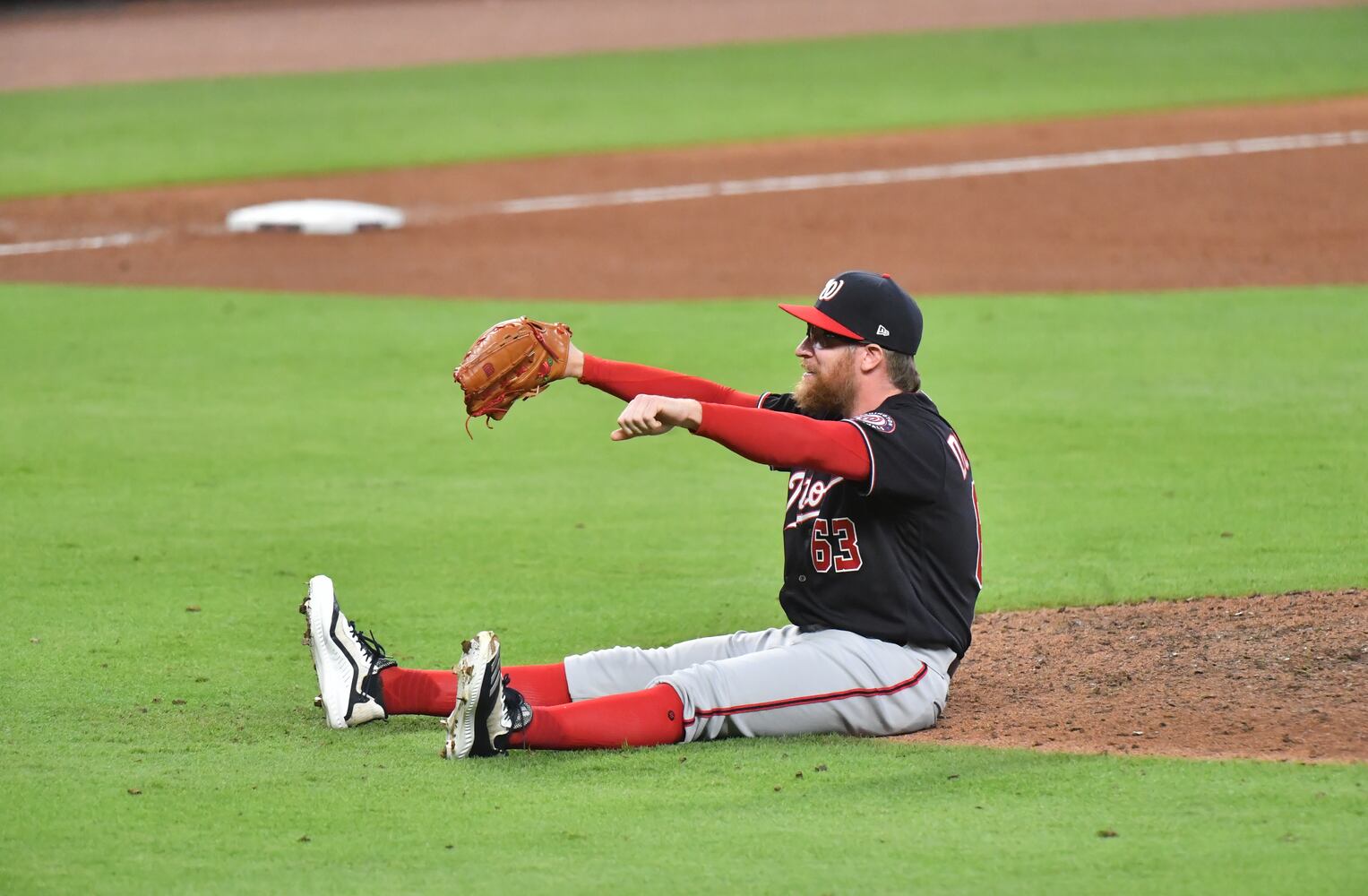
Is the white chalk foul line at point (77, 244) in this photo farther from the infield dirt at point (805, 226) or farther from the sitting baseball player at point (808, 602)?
the sitting baseball player at point (808, 602)

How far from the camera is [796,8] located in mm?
29547

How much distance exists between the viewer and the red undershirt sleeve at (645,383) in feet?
16.6

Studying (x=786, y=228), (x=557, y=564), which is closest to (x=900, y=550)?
(x=557, y=564)

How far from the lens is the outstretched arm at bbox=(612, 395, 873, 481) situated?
13.9 feet

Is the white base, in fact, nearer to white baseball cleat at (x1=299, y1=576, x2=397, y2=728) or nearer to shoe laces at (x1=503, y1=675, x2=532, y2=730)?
white baseball cleat at (x1=299, y1=576, x2=397, y2=728)

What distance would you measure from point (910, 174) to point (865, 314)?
11.8 metres

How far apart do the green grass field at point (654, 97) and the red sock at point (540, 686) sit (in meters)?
13.1

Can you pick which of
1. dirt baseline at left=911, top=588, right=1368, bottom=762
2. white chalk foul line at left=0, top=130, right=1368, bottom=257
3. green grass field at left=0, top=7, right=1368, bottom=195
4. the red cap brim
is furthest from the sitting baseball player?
green grass field at left=0, top=7, right=1368, bottom=195

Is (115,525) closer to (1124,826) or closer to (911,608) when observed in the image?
(911,608)

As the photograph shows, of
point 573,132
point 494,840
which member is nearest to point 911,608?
point 494,840

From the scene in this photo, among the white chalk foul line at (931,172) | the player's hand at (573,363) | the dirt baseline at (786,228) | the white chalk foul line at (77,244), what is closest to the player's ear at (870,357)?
the player's hand at (573,363)

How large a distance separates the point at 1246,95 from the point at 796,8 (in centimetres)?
1158

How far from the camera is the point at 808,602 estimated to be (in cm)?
473

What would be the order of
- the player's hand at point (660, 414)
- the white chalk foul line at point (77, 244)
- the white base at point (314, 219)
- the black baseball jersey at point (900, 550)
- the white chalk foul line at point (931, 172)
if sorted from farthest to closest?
1. the white chalk foul line at point (931, 172)
2. the white base at point (314, 219)
3. the white chalk foul line at point (77, 244)
4. the black baseball jersey at point (900, 550)
5. the player's hand at point (660, 414)
